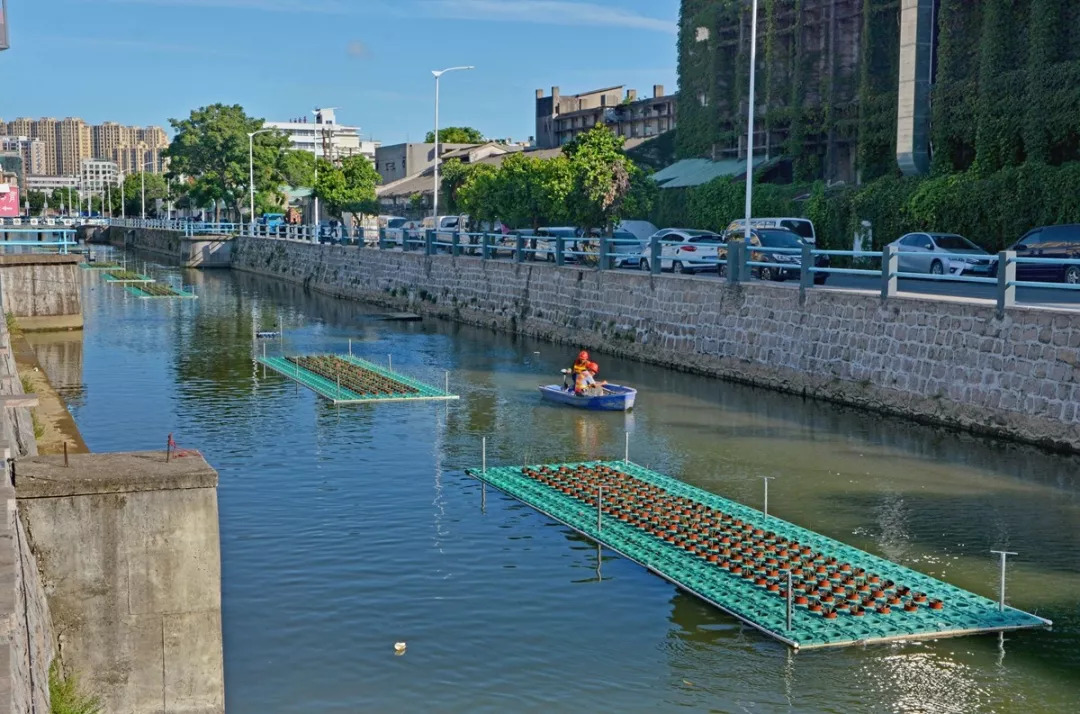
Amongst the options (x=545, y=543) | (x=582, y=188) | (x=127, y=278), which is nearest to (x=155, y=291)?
(x=127, y=278)

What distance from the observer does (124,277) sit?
70750mm

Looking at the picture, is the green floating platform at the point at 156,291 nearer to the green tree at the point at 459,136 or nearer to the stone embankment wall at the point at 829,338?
the stone embankment wall at the point at 829,338

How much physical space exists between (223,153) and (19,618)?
319 feet

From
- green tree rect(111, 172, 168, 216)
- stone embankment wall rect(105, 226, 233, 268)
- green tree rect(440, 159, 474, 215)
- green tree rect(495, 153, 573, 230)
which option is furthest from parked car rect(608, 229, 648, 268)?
green tree rect(111, 172, 168, 216)

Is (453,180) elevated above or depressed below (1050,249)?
above

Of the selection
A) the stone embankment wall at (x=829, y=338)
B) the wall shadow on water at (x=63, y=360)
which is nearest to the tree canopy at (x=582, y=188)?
the stone embankment wall at (x=829, y=338)

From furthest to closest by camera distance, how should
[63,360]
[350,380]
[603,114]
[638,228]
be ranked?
1. [603,114]
2. [638,228]
3. [63,360]
4. [350,380]

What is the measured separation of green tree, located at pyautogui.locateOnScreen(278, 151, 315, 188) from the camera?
101688 millimetres

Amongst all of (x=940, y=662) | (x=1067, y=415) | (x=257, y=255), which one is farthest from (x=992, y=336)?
(x=257, y=255)

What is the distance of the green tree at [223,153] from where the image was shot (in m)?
99.9

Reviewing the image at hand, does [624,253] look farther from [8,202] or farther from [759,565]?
[759,565]

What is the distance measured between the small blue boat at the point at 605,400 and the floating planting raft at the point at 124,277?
4436cm

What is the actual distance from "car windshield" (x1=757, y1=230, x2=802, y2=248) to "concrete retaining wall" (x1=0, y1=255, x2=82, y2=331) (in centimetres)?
2001

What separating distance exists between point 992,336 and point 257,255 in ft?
195
